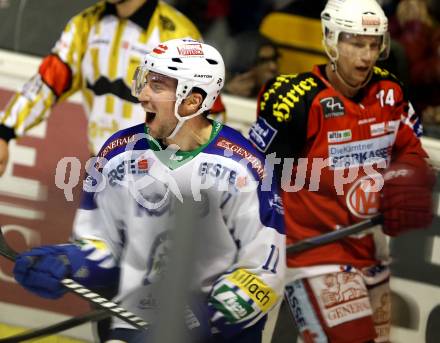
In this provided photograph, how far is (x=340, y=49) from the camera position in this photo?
4.36 meters

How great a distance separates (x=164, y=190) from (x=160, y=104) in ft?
1.47

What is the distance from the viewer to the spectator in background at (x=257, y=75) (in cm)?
510

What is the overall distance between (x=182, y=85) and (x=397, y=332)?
1085 mm

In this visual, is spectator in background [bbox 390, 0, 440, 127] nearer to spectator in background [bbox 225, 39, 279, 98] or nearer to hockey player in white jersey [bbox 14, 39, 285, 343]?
spectator in background [bbox 225, 39, 279, 98]

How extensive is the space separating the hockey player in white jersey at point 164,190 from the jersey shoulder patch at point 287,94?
1.66 ft

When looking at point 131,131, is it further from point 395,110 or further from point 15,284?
point 395,110

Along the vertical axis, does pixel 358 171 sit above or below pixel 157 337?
below

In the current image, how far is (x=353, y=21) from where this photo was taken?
434 centimetres

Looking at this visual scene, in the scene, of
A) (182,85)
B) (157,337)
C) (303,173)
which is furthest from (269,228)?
(157,337)

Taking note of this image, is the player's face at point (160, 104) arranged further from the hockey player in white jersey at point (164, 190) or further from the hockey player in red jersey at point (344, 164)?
the hockey player in red jersey at point (344, 164)

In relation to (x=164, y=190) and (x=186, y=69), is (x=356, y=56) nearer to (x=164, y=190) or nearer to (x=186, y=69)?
(x=186, y=69)

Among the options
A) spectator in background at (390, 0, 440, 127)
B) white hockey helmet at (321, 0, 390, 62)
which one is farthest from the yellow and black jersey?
spectator in background at (390, 0, 440, 127)

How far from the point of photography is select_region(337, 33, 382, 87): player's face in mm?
4320

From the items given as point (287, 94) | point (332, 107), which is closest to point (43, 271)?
point (287, 94)
